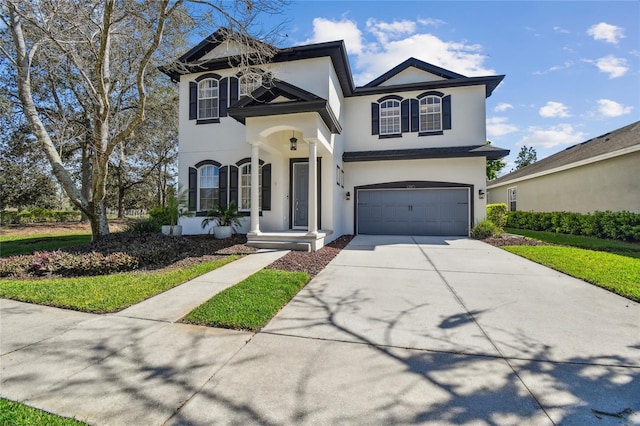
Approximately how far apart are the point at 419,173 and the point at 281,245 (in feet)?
24.1

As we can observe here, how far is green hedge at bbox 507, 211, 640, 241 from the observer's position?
10594 millimetres

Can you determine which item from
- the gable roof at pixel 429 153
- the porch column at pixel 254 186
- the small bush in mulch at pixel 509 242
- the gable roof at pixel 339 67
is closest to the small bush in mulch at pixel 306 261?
the porch column at pixel 254 186

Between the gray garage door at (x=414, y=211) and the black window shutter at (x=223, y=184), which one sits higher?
the black window shutter at (x=223, y=184)

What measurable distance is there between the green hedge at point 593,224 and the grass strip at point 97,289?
14229 millimetres

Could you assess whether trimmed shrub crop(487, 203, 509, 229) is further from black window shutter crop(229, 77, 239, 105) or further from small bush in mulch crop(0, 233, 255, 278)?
black window shutter crop(229, 77, 239, 105)

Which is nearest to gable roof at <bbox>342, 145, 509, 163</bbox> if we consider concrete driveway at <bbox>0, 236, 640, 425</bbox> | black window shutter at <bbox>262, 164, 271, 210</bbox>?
black window shutter at <bbox>262, 164, 271, 210</bbox>

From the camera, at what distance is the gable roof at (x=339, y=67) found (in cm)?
1020

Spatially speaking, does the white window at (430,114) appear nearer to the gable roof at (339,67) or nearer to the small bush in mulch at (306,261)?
the gable roof at (339,67)

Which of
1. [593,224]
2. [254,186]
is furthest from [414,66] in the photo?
[593,224]

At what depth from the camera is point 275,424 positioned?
6.58 ft

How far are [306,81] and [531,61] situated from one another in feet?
25.4

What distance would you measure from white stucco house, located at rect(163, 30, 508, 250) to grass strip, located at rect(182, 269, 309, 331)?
126 inches

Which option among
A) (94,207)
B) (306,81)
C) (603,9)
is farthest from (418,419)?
(603,9)

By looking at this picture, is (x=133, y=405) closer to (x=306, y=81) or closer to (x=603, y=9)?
(x=306, y=81)
